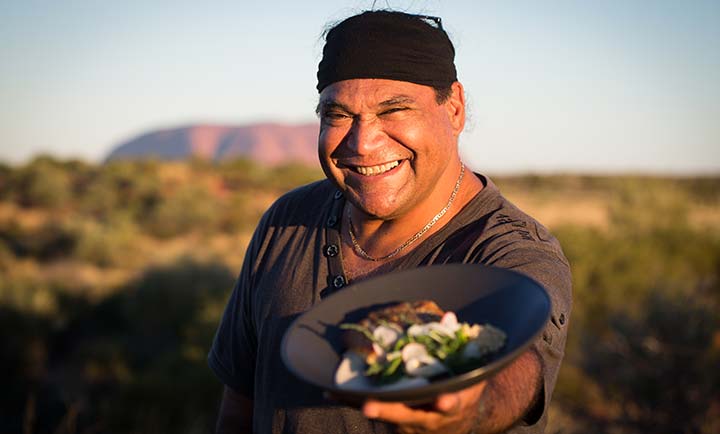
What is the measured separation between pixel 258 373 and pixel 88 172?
25.1m

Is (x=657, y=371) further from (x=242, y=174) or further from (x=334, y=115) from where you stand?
(x=242, y=174)

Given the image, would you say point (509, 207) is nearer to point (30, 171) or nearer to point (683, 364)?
point (683, 364)

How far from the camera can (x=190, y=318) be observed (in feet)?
34.3

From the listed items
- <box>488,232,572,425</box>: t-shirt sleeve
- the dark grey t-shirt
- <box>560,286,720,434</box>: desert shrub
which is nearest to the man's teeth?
the dark grey t-shirt

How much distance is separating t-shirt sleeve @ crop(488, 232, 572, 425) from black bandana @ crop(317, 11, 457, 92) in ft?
2.25

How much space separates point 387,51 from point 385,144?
1.00 feet

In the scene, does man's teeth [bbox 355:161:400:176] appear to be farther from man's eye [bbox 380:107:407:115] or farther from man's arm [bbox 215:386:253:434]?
man's arm [bbox 215:386:253:434]

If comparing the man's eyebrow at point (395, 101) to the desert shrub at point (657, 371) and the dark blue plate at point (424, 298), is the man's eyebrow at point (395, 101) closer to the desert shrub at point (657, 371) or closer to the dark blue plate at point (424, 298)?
the dark blue plate at point (424, 298)

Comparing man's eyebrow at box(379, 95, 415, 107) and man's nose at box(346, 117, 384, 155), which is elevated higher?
man's eyebrow at box(379, 95, 415, 107)

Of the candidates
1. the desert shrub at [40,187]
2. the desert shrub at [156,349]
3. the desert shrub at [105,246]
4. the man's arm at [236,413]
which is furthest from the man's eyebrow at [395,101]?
the desert shrub at [40,187]

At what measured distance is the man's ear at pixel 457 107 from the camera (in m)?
2.40

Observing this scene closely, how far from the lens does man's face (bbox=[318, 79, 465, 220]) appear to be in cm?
217

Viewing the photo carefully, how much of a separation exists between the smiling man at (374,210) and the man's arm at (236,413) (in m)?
0.14

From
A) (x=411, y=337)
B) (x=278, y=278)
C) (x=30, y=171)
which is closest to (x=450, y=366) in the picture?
(x=411, y=337)
